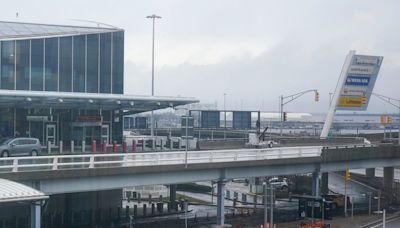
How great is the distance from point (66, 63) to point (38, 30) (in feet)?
12.9

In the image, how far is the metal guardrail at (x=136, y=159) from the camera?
27.1 meters

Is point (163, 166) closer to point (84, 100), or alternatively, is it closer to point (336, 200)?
point (84, 100)

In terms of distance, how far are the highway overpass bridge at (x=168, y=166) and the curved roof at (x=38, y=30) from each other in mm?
16880

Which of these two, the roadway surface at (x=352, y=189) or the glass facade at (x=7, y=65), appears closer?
the glass facade at (x=7, y=65)

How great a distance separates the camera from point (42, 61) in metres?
48.3

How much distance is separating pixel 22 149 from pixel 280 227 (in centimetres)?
1706

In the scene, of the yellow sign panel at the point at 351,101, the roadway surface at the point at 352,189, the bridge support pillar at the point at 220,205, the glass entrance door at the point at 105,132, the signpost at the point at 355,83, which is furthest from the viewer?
the yellow sign panel at the point at 351,101

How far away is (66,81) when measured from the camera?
49500 millimetres

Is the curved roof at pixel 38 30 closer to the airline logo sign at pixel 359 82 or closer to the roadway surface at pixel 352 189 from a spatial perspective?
the airline logo sign at pixel 359 82

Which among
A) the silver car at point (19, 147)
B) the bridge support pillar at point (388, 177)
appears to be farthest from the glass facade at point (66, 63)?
the bridge support pillar at point (388, 177)

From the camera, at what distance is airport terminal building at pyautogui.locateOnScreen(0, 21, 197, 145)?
45.9 m

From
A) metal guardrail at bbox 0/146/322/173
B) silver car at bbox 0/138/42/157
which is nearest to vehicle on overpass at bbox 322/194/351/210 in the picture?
metal guardrail at bbox 0/146/322/173

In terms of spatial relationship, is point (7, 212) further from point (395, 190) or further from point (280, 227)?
point (395, 190)

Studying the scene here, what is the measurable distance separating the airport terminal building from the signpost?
20238 millimetres
